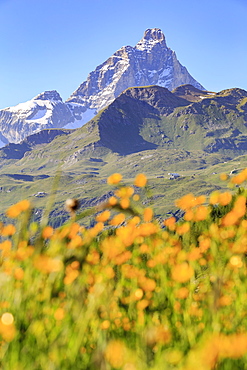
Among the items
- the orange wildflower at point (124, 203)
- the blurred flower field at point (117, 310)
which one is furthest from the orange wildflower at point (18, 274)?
the orange wildflower at point (124, 203)

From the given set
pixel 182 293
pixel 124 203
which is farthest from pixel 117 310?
pixel 124 203

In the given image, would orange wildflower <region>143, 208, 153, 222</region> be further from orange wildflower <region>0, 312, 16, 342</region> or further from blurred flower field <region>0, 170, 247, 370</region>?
orange wildflower <region>0, 312, 16, 342</region>

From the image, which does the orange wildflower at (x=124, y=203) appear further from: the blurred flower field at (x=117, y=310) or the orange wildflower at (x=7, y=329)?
the orange wildflower at (x=7, y=329)

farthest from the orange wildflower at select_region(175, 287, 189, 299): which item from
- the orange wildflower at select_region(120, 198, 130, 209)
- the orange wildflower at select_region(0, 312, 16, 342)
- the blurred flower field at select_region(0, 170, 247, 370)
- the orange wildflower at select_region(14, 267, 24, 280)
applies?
the orange wildflower at select_region(0, 312, 16, 342)

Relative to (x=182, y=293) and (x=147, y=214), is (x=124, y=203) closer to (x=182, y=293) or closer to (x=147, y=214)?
(x=147, y=214)

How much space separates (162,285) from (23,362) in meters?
1.87

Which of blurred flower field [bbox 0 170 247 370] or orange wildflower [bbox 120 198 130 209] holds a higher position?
orange wildflower [bbox 120 198 130 209]

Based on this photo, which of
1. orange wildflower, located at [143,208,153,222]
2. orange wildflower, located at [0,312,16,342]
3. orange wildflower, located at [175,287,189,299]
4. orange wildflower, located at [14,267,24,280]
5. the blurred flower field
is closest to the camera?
the blurred flower field

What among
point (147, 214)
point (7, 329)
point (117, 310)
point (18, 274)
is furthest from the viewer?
point (147, 214)

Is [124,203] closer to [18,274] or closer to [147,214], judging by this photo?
[147,214]

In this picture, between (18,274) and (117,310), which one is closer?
(117,310)

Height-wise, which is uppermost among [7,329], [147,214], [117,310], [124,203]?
[124,203]

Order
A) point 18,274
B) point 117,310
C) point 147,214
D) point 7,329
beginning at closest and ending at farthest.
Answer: point 7,329 < point 117,310 < point 18,274 < point 147,214

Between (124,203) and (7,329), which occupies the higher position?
(124,203)
